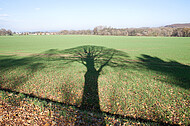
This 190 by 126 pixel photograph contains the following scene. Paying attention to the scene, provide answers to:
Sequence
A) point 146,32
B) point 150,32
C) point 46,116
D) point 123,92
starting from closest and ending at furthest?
1. point 46,116
2. point 123,92
3. point 150,32
4. point 146,32

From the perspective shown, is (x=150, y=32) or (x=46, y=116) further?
(x=150, y=32)

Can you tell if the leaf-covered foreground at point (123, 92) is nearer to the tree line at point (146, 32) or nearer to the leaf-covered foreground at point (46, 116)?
the leaf-covered foreground at point (46, 116)

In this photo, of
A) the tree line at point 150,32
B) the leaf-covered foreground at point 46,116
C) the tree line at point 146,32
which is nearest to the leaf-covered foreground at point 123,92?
the leaf-covered foreground at point 46,116

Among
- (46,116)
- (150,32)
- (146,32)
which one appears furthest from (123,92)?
(146,32)

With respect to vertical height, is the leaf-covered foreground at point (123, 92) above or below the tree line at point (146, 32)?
below

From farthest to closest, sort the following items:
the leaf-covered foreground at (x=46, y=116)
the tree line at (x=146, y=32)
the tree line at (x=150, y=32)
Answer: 1. the tree line at (x=146, y=32)
2. the tree line at (x=150, y=32)
3. the leaf-covered foreground at (x=46, y=116)

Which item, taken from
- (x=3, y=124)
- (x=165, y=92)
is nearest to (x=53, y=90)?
(x=3, y=124)

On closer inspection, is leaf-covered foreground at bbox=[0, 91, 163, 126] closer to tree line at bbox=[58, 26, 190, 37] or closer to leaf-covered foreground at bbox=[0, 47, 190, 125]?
leaf-covered foreground at bbox=[0, 47, 190, 125]

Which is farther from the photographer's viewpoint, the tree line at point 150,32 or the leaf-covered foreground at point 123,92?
the tree line at point 150,32

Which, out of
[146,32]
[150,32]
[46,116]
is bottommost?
[46,116]

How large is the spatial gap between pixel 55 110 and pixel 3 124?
215 cm

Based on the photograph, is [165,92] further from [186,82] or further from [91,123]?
[91,123]

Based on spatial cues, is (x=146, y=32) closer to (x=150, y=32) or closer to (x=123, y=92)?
(x=150, y=32)

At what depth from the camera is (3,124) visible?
4875 millimetres
